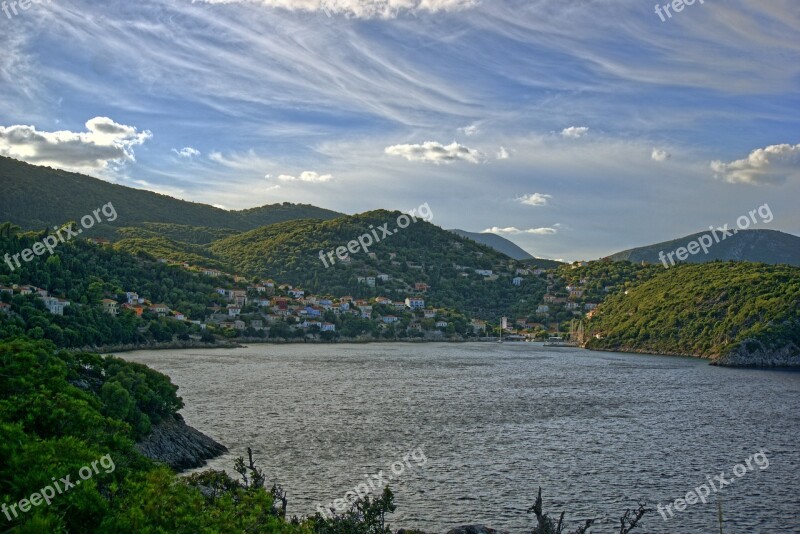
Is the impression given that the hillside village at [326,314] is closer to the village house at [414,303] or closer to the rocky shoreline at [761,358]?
the village house at [414,303]

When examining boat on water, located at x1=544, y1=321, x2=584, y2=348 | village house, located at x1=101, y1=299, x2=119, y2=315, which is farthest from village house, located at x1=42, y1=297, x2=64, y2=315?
boat on water, located at x1=544, y1=321, x2=584, y2=348

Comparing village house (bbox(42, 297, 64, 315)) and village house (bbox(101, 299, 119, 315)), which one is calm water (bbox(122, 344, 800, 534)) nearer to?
village house (bbox(42, 297, 64, 315))

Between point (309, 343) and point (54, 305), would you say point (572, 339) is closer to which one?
point (309, 343)

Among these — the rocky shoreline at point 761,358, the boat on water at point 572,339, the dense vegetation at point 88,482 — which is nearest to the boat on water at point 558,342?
the boat on water at point 572,339

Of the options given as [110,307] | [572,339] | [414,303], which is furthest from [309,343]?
[572,339]

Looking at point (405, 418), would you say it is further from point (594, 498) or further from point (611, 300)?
point (611, 300)
